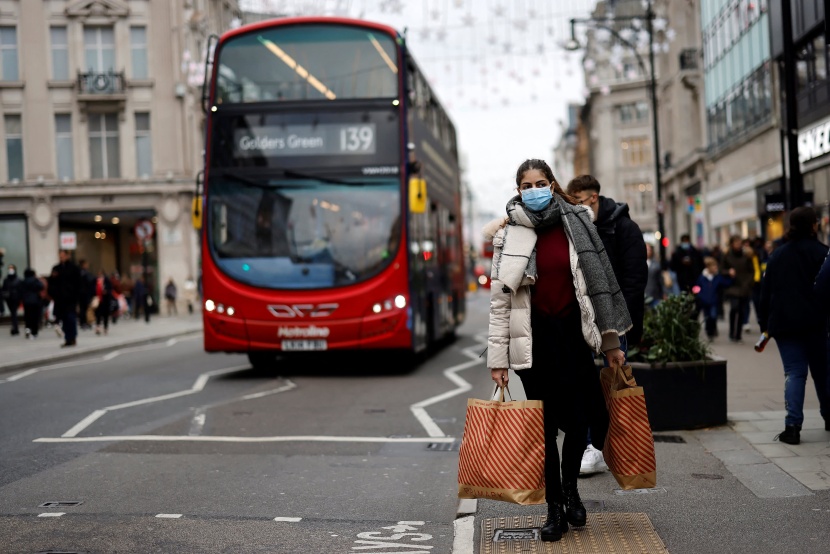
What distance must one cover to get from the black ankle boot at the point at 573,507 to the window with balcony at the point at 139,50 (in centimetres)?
4106

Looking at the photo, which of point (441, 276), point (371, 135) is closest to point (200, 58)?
point (441, 276)

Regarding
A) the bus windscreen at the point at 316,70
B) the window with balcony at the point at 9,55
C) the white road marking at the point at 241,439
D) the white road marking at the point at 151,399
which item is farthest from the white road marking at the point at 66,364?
the window with balcony at the point at 9,55

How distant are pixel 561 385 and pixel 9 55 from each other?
42230 millimetres

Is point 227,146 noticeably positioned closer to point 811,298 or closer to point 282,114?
point 282,114

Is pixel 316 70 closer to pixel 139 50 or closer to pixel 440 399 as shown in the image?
pixel 440 399

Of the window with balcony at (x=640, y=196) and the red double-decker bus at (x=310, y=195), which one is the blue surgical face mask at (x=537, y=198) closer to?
the red double-decker bus at (x=310, y=195)

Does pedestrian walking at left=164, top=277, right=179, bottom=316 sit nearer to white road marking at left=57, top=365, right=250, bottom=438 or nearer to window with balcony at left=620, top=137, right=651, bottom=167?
white road marking at left=57, top=365, right=250, bottom=438

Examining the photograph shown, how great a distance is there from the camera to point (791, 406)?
7875 millimetres

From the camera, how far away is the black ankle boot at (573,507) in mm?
5469

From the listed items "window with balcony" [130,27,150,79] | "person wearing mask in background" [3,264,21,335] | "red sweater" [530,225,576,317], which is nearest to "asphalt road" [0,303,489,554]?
"red sweater" [530,225,576,317]

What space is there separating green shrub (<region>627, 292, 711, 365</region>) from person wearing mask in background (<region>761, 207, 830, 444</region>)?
80 cm

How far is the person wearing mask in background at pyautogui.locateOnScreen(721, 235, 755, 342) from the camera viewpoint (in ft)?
61.1

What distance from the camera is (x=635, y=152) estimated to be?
269ft

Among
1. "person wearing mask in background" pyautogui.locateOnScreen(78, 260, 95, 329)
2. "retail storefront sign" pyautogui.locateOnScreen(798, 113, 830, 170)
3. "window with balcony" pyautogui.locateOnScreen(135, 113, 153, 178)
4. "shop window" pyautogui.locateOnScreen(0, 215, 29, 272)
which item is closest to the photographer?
"retail storefront sign" pyautogui.locateOnScreen(798, 113, 830, 170)
